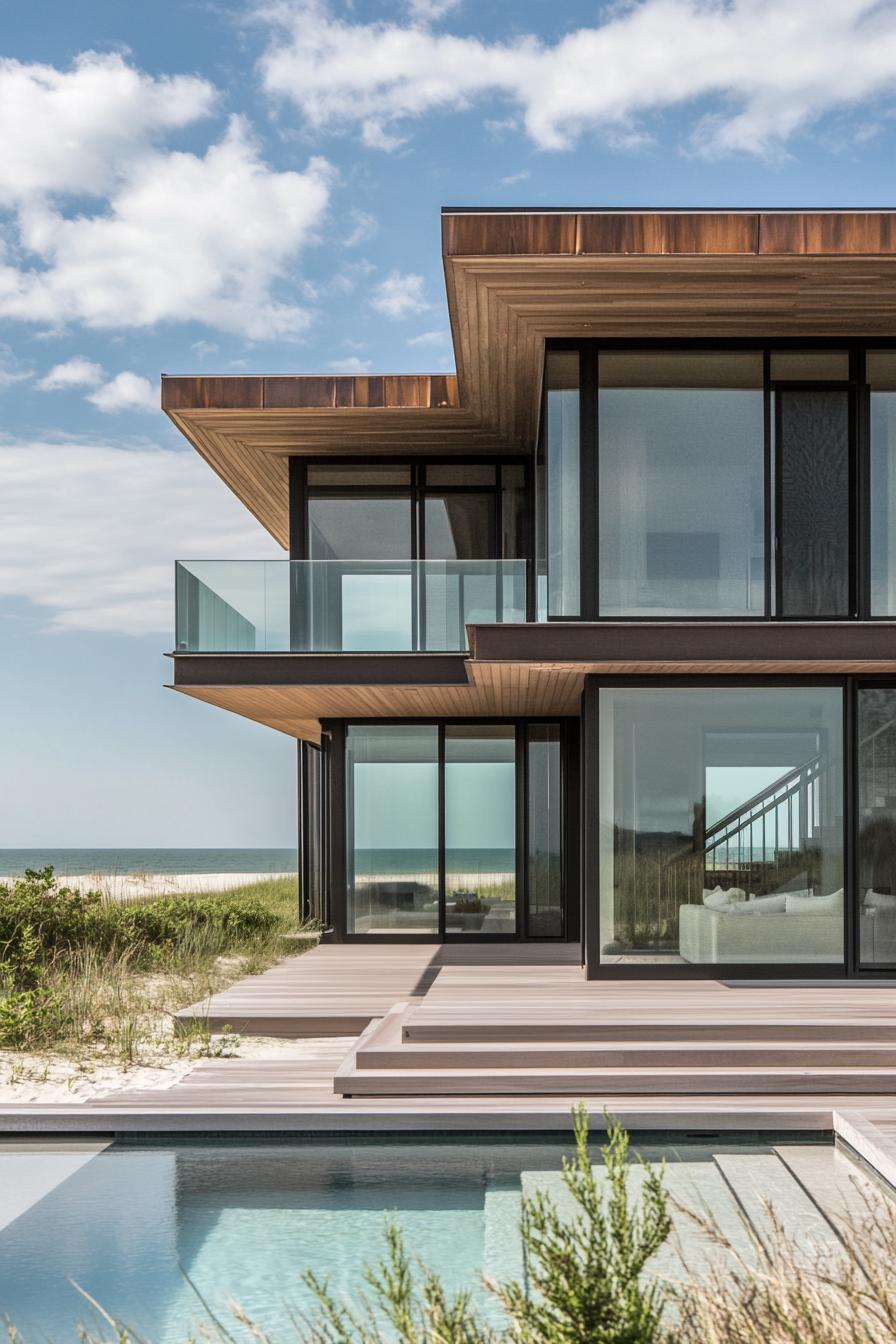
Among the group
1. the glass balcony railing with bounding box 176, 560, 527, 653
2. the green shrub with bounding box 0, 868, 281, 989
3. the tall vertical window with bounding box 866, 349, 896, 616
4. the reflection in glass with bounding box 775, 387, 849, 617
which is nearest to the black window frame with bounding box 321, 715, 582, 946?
the green shrub with bounding box 0, 868, 281, 989

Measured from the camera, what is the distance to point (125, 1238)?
15.4 ft

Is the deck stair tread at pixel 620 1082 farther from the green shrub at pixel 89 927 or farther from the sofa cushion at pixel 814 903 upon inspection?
the green shrub at pixel 89 927

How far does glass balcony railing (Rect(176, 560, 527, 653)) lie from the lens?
36.6 feet

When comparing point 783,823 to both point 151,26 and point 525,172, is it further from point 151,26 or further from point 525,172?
point 525,172

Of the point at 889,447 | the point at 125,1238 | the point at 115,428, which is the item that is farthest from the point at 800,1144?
the point at 115,428

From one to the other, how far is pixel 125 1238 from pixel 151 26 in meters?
15.1

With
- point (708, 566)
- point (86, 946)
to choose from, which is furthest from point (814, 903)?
point (86, 946)

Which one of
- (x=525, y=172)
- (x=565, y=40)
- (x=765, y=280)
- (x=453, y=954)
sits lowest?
(x=453, y=954)

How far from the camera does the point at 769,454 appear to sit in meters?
9.42

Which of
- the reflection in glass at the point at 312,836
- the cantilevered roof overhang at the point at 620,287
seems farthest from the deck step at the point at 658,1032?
the reflection in glass at the point at 312,836

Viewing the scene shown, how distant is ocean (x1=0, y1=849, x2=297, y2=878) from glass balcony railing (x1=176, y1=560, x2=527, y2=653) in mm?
50188

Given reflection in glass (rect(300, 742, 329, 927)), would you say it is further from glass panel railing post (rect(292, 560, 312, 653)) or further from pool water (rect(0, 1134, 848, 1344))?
pool water (rect(0, 1134, 848, 1344))

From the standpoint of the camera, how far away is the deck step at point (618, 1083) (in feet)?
22.0

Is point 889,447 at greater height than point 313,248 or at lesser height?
lesser
